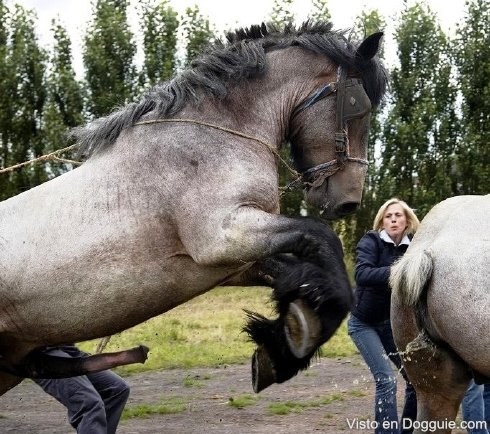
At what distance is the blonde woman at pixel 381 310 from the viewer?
6.87 m

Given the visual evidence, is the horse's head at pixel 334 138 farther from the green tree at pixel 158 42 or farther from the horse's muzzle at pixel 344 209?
the green tree at pixel 158 42

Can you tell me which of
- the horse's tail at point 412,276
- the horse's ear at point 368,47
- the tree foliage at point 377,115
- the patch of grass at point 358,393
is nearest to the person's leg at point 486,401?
the horse's tail at point 412,276

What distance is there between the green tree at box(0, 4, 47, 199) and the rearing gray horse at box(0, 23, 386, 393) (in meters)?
13.3

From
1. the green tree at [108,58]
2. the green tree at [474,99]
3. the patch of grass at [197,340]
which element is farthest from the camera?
the green tree at [474,99]

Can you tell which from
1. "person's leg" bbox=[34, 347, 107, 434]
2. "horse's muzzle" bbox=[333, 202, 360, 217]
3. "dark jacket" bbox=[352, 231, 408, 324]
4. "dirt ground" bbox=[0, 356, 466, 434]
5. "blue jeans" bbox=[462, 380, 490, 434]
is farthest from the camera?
"dirt ground" bbox=[0, 356, 466, 434]

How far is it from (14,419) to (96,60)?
11336mm

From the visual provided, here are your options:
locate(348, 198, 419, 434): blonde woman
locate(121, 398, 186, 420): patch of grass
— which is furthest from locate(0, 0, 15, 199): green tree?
locate(348, 198, 419, 434): blonde woman

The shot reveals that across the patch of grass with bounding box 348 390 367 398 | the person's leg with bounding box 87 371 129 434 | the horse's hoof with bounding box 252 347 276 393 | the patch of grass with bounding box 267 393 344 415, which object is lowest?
the patch of grass with bounding box 348 390 367 398

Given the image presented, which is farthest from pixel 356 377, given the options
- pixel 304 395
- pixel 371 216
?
pixel 371 216

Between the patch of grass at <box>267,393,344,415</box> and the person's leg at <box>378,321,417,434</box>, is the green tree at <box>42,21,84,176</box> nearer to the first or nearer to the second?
the patch of grass at <box>267,393,344,415</box>

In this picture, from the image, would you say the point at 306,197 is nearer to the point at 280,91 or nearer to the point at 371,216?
the point at 280,91

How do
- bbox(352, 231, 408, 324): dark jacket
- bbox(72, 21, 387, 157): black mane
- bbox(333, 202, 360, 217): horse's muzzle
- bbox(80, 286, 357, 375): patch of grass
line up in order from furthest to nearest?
1. bbox(80, 286, 357, 375): patch of grass
2. bbox(352, 231, 408, 324): dark jacket
3. bbox(333, 202, 360, 217): horse's muzzle
4. bbox(72, 21, 387, 157): black mane

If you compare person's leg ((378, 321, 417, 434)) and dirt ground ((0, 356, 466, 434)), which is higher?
person's leg ((378, 321, 417, 434))

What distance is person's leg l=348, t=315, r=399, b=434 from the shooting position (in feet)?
22.6
